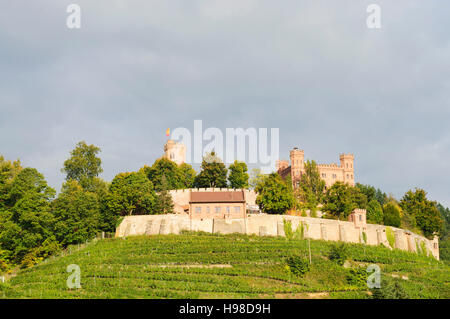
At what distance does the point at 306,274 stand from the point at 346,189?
2192 centimetres

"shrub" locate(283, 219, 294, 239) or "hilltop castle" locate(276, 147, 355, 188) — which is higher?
"hilltop castle" locate(276, 147, 355, 188)

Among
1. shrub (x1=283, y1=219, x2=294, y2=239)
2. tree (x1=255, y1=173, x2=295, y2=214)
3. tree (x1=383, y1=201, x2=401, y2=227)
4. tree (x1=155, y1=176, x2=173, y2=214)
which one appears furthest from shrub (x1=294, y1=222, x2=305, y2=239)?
tree (x1=155, y1=176, x2=173, y2=214)

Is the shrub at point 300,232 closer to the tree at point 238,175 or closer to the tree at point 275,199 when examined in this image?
the tree at point 275,199

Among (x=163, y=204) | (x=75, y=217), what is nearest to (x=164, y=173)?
(x=163, y=204)

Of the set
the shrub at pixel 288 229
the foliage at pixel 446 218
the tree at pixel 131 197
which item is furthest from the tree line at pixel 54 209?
the foliage at pixel 446 218

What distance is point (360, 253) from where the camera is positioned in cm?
4666

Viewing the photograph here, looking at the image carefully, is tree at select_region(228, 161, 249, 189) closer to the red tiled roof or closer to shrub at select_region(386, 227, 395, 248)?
the red tiled roof

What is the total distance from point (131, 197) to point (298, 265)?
22448 mm

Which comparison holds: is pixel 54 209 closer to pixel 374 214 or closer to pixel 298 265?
pixel 298 265

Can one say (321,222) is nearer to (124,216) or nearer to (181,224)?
(181,224)

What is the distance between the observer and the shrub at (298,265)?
129ft

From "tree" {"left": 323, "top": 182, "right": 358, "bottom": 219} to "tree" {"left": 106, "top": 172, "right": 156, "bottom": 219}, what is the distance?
22.1 meters

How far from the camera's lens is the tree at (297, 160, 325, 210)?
203 ft
